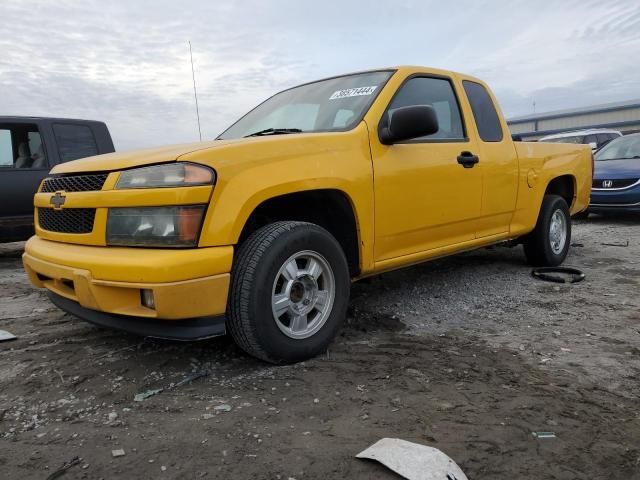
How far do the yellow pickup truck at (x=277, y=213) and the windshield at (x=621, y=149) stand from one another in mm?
6451

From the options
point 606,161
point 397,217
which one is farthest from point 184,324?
point 606,161

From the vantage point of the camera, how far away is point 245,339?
8.61ft

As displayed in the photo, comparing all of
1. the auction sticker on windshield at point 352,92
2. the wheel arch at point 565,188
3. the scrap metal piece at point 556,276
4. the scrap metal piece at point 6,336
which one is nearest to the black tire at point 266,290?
the auction sticker on windshield at point 352,92

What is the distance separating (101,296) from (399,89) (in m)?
2.31

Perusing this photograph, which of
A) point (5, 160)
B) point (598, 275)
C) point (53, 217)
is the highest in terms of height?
point (5, 160)

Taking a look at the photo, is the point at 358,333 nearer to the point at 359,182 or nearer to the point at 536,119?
the point at 359,182

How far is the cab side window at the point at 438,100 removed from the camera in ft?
12.0

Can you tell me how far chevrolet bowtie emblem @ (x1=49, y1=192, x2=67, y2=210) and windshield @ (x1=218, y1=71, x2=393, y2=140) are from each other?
1.36 meters

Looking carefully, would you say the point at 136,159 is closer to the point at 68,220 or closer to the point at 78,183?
the point at 78,183

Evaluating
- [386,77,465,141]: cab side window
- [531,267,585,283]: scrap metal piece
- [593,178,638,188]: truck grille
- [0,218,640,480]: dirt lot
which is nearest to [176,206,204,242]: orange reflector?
[0,218,640,480]: dirt lot

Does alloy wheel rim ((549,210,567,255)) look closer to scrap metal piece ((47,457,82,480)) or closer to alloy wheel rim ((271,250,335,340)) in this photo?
alloy wheel rim ((271,250,335,340))

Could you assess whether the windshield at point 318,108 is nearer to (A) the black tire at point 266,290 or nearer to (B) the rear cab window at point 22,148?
(A) the black tire at point 266,290

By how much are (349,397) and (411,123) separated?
5.39 ft

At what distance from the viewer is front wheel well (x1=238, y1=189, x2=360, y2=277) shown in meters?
3.03
